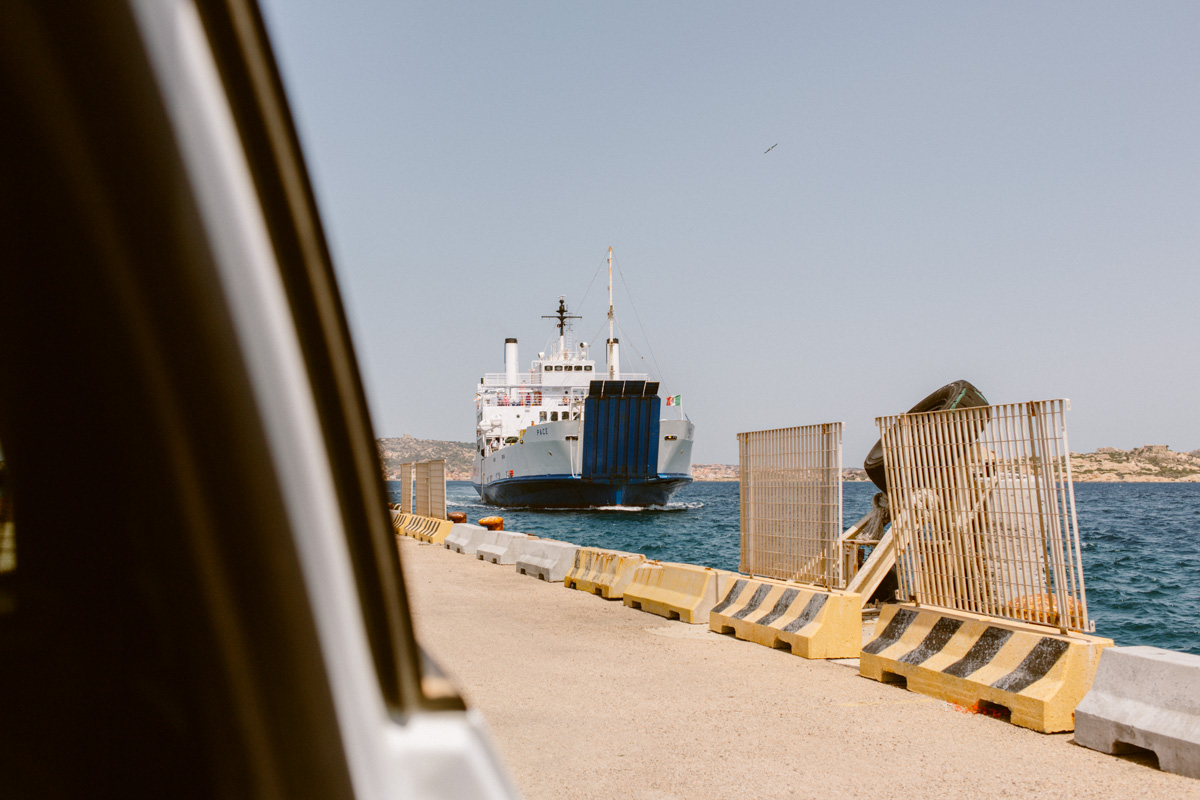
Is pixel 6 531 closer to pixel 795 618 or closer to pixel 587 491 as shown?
pixel 795 618

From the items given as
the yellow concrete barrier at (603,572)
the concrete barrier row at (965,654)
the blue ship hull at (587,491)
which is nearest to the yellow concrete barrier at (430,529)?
the yellow concrete barrier at (603,572)

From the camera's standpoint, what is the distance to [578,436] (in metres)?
47.3

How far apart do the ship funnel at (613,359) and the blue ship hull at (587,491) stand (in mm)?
5901

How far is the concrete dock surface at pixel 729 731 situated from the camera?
13.8ft

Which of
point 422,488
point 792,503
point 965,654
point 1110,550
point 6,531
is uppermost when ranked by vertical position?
point 6,531

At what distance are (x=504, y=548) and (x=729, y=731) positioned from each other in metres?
10.1

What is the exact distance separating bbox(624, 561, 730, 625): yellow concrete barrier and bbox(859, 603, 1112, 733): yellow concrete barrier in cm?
245

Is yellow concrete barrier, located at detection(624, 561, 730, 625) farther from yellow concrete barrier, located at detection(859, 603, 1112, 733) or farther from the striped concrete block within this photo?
the striped concrete block

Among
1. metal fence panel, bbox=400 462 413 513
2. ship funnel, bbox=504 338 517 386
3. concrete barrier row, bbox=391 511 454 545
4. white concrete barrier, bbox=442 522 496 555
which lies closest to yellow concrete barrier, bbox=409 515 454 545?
concrete barrier row, bbox=391 511 454 545

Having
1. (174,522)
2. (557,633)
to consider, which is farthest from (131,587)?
(557,633)

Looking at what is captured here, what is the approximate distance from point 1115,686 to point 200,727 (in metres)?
4.86

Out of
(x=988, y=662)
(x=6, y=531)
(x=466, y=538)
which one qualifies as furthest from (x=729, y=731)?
(x=466, y=538)

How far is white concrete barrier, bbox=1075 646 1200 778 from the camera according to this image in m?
4.31

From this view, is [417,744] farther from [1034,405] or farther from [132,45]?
[1034,405]
